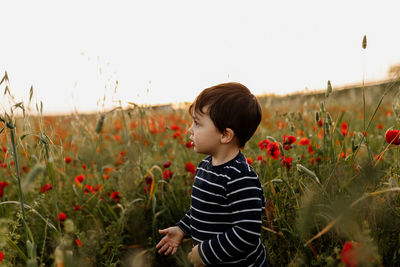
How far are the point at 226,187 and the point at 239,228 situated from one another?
0.19 meters

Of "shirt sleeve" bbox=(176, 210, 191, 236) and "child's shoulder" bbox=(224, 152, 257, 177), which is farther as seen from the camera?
"shirt sleeve" bbox=(176, 210, 191, 236)

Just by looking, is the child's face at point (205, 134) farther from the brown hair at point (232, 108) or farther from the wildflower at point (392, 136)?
the wildflower at point (392, 136)

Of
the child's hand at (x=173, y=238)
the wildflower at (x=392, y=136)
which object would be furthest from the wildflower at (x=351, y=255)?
the child's hand at (x=173, y=238)

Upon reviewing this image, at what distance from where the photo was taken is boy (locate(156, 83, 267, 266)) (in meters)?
1.33

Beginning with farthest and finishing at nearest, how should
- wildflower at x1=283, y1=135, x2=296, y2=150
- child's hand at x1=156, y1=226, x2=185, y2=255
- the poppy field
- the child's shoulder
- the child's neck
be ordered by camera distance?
wildflower at x1=283, y1=135, x2=296, y2=150, child's hand at x1=156, y1=226, x2=185, y2=255, the child's neck, the child's shoulder, the poppy field

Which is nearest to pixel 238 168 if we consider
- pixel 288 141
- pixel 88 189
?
pixel 288 141

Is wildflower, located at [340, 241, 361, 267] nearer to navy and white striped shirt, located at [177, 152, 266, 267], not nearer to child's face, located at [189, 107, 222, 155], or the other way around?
A: navy and white striped shirt, located at [177, 152, 266, 267]

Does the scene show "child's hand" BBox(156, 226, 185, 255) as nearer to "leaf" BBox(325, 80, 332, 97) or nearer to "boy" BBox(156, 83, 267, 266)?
"boy" BBox(156, 83, 267, 266)

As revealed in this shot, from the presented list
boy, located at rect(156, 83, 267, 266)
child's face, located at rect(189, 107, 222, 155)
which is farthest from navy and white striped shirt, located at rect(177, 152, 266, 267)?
child's face, located at rect(189, 107, 222, 155)

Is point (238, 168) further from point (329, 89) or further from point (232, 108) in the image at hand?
point (329, 89)

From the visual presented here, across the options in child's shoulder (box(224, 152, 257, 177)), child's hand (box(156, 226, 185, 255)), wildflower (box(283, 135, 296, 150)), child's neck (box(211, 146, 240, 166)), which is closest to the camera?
child's shoulder (box(224, 152, 257, 177))

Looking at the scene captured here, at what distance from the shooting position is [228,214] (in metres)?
1.43

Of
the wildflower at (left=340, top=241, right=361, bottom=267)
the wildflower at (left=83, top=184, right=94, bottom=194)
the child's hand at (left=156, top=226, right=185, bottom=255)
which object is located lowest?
the child's hand at (left=156, top=226, right=185, bottom=255)

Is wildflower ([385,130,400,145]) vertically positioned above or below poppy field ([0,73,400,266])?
above
